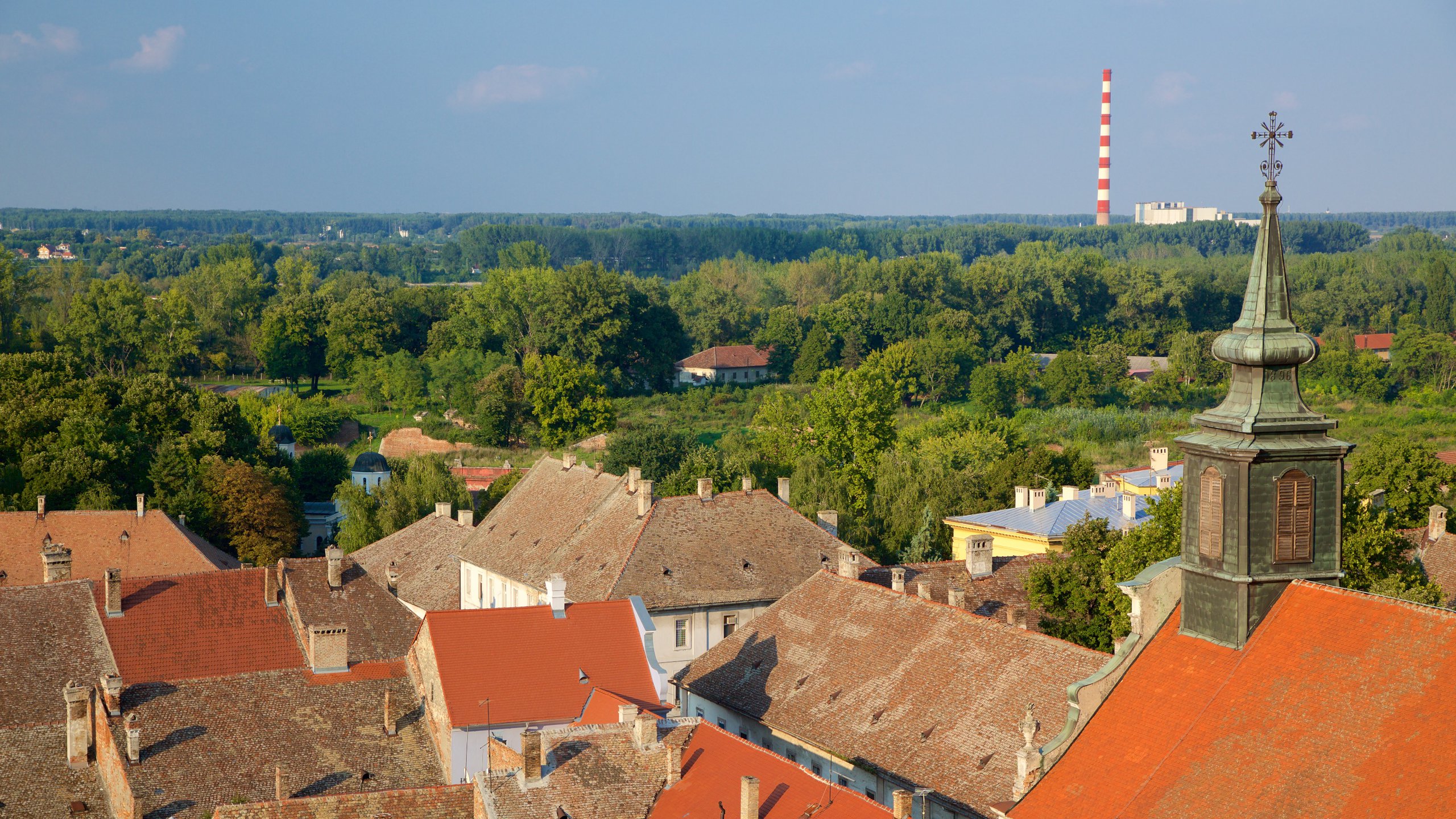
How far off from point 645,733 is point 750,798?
3.45 meters

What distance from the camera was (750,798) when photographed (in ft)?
77.3

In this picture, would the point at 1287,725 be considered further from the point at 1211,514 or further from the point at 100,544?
the point at 100,544

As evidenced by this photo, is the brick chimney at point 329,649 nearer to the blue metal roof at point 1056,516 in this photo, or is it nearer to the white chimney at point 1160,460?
the blue metal roof at point 1056,516

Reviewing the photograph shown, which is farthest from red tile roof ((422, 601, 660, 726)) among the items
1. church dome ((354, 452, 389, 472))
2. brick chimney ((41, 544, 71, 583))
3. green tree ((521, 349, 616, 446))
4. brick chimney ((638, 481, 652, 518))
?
green tree ((521, 349, 616, 446))

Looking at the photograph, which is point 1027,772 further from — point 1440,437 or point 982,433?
point 1440,437

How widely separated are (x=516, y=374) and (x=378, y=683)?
237 feet

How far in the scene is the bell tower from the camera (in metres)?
20.0

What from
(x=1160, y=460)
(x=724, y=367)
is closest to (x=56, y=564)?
(x=1160, y=460)

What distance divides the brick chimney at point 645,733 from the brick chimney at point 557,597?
8554 millimetres

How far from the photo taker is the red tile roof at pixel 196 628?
38.3 metres

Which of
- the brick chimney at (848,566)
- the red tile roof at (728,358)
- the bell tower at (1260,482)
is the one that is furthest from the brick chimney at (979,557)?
the red tile roof at (728,358)

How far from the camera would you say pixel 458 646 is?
108 feet

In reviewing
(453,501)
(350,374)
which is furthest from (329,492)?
(350,374)

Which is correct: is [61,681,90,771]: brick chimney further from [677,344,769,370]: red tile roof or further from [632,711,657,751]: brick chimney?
[677,344,769,370]: red tile roof
